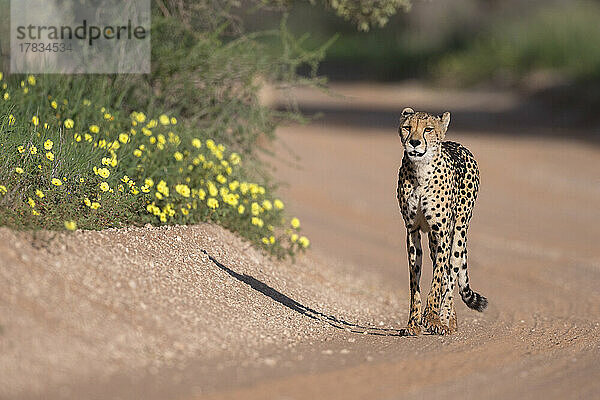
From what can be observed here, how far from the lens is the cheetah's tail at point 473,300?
7.44m

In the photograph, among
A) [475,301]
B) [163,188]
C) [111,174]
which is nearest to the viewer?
[475,301]

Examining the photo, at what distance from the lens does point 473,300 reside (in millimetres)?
7453

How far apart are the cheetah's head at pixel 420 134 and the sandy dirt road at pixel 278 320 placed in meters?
1.37

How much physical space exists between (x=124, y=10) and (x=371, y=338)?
503 cm

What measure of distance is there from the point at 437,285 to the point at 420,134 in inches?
45.3

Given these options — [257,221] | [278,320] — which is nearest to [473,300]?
[278,320]

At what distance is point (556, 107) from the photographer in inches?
1015

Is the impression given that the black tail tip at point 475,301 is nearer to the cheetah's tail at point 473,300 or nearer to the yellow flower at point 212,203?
the cheetah's tail at point 473,300

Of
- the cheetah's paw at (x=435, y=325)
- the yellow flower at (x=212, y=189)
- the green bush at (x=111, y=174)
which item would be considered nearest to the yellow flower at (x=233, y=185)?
the green bush at (x=111, y=174)

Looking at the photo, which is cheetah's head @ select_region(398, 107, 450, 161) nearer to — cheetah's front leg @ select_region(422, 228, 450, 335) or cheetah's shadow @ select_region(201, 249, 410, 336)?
cheetah's front leg @ select_region(422, 228, 450, 335)

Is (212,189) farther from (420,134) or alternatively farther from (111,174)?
(420,134)

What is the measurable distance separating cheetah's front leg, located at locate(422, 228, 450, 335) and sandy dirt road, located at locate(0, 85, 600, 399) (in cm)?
23

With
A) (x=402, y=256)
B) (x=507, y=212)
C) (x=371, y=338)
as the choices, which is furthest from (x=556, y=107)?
(x=371, y=338)

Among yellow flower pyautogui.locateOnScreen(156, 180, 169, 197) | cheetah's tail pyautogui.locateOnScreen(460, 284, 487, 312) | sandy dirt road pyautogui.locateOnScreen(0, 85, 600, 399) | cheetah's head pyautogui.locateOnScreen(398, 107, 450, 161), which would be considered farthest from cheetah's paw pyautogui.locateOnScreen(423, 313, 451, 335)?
yellow flower pyautogui.locateOnScreen(156, 180, 169, 197)
